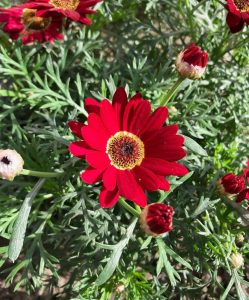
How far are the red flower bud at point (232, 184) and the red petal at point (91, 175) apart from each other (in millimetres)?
435

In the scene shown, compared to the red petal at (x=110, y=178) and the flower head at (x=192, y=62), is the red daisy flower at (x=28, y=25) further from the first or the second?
the red petal at (x=110, y=178)

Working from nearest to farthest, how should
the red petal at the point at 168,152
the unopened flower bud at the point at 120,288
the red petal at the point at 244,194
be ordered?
the red petal at the point at 168,152 → the red petal at the point at 244,194 → the unopened flower bud at the point at 120,288

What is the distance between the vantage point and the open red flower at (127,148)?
117 centimetres

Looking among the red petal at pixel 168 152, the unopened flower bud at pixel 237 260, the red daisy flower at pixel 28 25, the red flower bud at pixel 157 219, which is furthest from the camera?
the red daisy flower at pixel 28 25

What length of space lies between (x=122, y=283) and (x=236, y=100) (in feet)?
3.15

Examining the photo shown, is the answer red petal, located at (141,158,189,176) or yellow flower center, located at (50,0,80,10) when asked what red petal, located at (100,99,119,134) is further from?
yellow flower center, located at (50,0,80,10)

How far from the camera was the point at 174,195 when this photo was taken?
1793 mm

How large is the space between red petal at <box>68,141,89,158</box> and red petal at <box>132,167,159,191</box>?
18cm

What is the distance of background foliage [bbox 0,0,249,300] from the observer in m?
1.53

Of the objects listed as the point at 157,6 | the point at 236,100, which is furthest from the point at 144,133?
the point at 157,6

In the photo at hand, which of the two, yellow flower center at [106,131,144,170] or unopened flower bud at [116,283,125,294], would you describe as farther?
unopened flower bud at [116,283,125,294]

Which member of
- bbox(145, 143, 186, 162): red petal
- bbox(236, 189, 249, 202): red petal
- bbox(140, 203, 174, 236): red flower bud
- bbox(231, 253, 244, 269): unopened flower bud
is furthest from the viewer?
bbox(231, 253, 244, 269): unopened flower bud

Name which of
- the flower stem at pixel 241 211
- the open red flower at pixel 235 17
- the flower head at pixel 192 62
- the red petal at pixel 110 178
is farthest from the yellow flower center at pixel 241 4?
the red petal at pixel 110 178

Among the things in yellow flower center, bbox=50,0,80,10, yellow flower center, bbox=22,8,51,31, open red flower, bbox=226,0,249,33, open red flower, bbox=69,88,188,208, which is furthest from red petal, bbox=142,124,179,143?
yellow flower center, bbox=22,8,51,31
